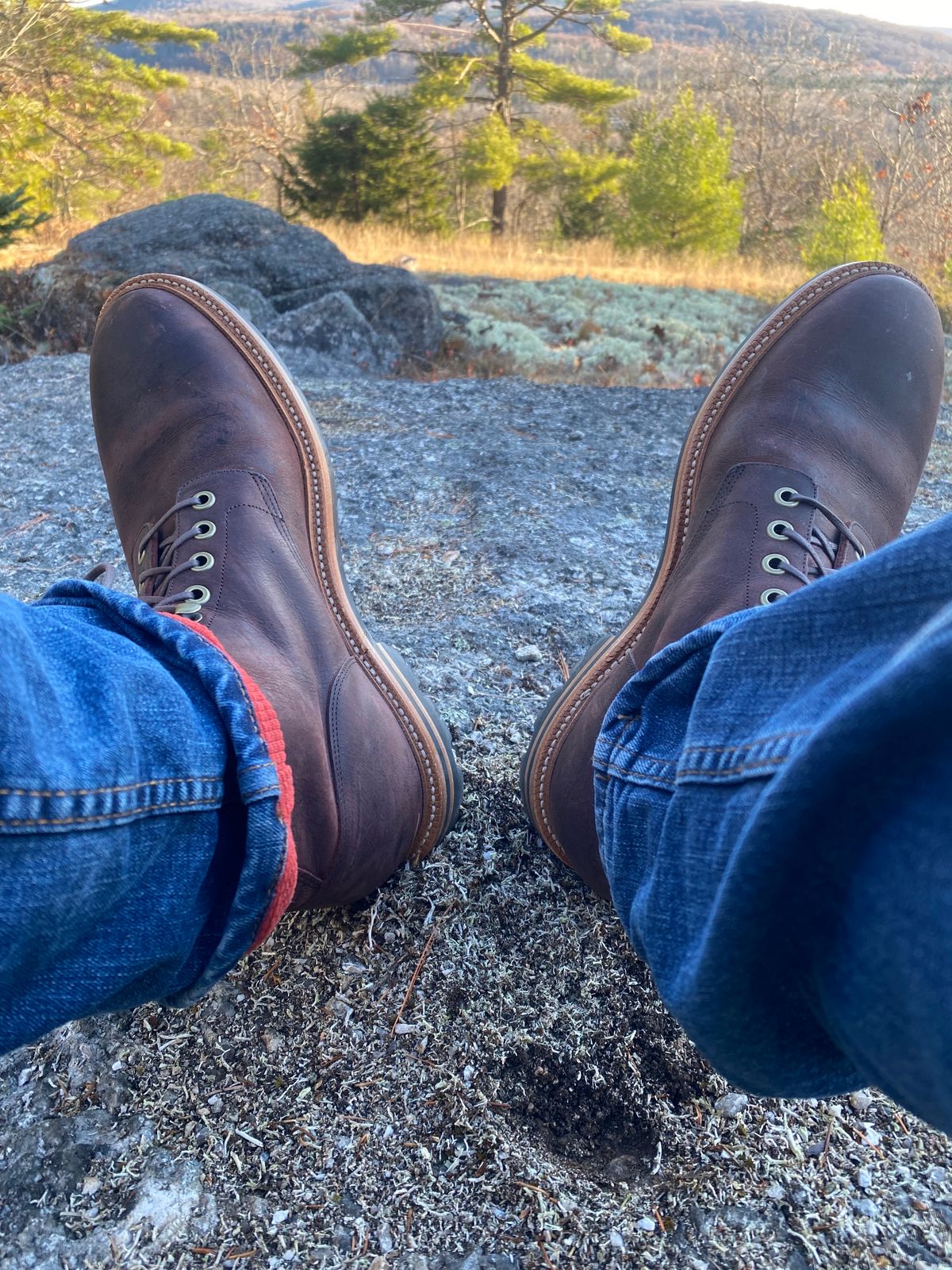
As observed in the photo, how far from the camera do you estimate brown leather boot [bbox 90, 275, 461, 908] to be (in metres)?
0.96

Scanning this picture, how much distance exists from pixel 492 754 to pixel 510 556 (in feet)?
2.40

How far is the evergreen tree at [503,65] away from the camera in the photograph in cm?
1667

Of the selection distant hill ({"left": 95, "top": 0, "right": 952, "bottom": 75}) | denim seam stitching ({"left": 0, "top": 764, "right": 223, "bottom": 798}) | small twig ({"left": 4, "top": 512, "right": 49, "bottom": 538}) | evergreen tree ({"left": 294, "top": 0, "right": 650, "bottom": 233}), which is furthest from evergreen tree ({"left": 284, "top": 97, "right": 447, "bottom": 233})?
distant hill ({"left": 95, "top": 0, "right": 952, "bottom": 75})

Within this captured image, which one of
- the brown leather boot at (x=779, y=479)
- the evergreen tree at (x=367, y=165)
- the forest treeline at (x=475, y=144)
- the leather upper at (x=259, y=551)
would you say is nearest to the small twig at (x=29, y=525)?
the leather upper at (x=259, y=551)

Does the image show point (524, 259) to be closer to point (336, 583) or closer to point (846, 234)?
point (846, 234)

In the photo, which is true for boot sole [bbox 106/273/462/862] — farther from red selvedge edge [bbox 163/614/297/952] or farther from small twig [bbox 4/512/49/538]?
small twig [bbox 4/512/49/538]

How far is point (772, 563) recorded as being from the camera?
1100mm

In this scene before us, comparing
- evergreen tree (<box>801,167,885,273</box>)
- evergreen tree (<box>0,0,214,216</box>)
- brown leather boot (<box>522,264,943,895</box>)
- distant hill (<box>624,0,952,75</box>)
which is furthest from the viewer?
distant hill (<box>624,0,952,75</box>)

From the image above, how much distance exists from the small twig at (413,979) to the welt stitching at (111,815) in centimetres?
39

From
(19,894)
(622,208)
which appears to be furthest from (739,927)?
(622,208)

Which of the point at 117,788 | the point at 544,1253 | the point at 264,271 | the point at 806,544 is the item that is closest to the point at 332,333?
the point at 264,271

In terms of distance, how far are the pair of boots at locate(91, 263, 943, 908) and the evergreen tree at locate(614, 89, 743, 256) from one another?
1708 centimetres

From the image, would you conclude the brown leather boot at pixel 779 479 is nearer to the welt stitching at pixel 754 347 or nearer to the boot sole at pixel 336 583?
the welt stitching at pixel 754 347

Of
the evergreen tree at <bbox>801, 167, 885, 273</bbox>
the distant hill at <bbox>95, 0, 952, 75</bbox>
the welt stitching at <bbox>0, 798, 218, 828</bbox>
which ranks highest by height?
the distant hill at <bbox>95, 0, 952, 75</bbox>
